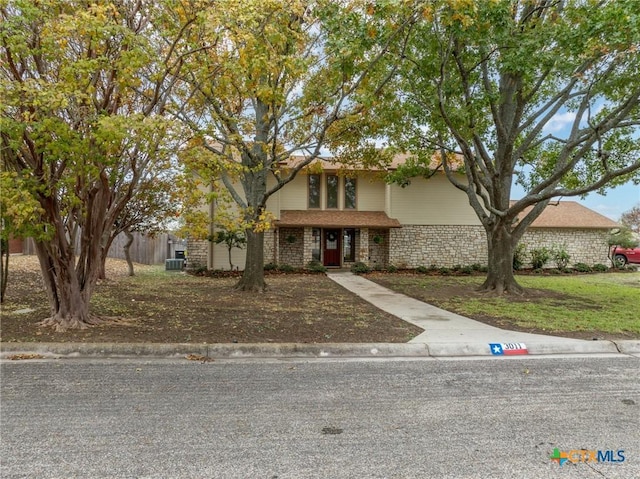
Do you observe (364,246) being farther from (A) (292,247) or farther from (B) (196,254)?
(B) (196,254)

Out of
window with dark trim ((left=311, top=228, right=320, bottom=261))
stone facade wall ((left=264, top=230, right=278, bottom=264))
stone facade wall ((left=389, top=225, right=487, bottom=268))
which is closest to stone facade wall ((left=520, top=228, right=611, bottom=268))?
stone facade wall ((left=389, top=225, right=487, bottom=268))

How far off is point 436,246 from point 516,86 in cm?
1003

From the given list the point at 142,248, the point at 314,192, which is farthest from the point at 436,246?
the point at 142,248

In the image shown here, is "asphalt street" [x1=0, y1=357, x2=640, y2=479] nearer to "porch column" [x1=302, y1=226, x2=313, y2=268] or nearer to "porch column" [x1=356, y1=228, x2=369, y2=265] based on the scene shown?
"porch column" [x1=302, y1=226, x2=313, y2=268]

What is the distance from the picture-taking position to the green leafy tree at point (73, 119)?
495cm

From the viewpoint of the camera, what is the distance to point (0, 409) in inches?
141

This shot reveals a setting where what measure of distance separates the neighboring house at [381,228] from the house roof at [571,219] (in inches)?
3.3

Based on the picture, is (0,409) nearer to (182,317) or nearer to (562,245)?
(182,317)

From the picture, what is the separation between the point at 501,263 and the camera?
12203 mm

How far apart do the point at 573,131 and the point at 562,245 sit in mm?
10836

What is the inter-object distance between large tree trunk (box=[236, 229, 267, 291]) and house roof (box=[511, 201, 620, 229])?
49.6 feet

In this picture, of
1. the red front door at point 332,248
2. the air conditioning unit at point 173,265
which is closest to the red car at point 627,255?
the red front door at point 332,248

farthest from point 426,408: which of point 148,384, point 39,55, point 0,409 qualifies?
point 39,55

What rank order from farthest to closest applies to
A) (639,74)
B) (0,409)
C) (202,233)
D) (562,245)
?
(562,245) → (202,233) → (639,74) → (0,409)
